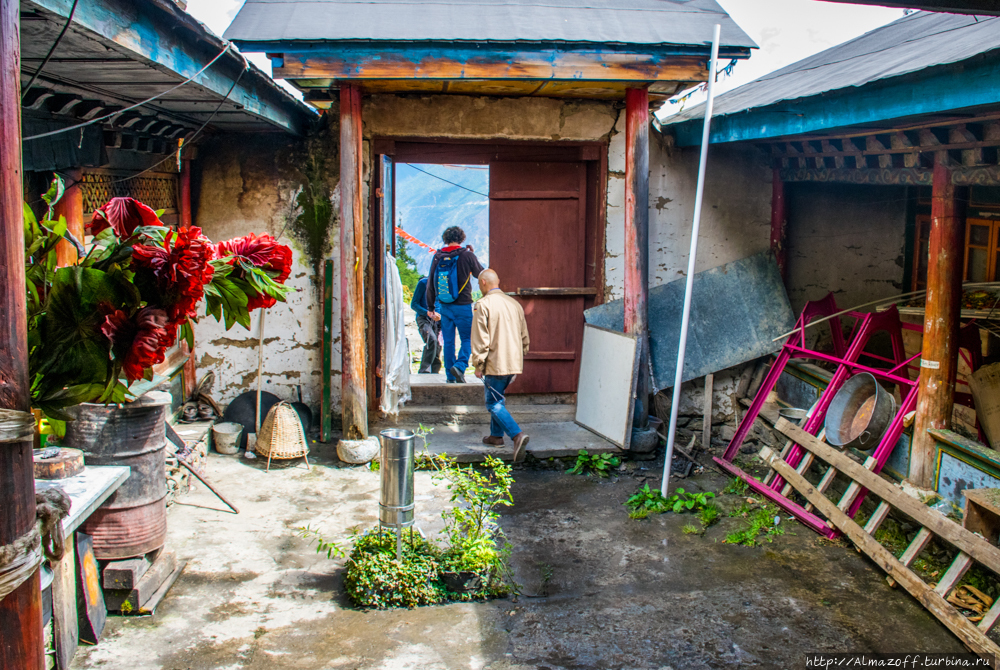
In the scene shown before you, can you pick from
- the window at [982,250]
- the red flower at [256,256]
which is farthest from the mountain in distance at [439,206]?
the red flower at [256,256]

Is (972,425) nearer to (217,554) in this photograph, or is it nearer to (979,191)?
(979,191)

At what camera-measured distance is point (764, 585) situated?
4797 millimetres

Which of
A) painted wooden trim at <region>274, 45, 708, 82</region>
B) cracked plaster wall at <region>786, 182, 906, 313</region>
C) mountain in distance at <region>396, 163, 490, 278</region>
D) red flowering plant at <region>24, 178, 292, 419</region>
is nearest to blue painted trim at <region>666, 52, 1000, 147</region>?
painted wooden trim at <region>274, 45, 708, 82</region>

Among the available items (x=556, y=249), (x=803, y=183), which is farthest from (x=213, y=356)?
(x=803, y=183)

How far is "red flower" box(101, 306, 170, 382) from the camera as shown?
1.85 meters

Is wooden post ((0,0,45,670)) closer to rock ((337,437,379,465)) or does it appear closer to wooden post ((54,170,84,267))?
wooden post ((54,170,84,267))

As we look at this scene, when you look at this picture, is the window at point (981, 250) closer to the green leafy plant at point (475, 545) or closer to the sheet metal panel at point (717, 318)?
the sheet metal panel at point (717, 318)

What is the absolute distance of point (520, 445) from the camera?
6.72m

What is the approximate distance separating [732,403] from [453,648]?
4695mm

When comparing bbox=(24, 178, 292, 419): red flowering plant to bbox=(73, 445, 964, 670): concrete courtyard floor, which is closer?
bbox=(24, 178, 292, 419): red flowering plant

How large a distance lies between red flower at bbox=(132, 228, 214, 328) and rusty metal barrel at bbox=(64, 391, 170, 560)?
9.18 ft

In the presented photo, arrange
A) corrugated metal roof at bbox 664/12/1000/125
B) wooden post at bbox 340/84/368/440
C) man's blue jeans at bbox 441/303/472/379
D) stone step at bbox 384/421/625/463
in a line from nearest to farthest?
corrugated metal roof at bbox 664/12/1000/125
wooden post at bbox 340/84/368/440
stone step at bbox 384/421/625/463
man's blue jeans at bbox 441/303/472/379

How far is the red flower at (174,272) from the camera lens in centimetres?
188

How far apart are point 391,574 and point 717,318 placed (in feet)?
14.1
